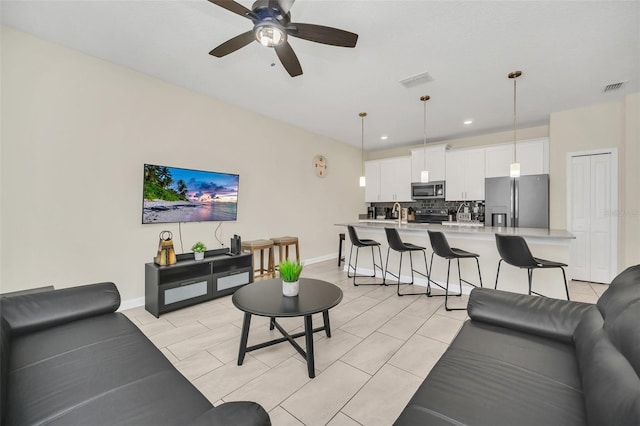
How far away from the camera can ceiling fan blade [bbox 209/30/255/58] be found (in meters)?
1.98

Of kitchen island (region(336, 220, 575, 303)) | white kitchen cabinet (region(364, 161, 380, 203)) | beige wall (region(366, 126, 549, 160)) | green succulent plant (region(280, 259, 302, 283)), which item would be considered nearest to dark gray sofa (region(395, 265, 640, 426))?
green succulent plant (region(280, 259, 302, 283))

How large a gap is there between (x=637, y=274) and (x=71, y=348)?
2.92 m

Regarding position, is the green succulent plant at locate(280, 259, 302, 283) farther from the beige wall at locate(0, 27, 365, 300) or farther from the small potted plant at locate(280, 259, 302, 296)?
the beige wall at locate(0, 27, 365, 300)

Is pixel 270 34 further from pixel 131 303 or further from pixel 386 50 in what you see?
pixel 131 303

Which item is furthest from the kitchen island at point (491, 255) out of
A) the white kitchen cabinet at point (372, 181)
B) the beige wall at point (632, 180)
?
the white kitchen cabinet at point (372, 181)

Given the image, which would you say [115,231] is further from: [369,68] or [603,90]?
[603,90]

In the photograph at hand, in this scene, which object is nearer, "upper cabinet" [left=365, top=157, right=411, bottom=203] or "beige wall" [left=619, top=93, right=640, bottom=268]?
"beige wall" [left=619, top=93, right=640, bottom=268]

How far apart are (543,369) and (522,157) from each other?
4805mm

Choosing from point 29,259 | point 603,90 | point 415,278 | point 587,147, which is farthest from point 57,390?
point 587,147

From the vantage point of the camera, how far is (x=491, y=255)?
11.4ft

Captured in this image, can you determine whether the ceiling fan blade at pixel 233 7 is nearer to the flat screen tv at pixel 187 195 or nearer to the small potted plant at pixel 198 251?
the flat screen tv at pixel 187 195

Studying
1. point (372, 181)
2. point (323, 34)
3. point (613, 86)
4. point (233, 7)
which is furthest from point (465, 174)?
point (233, 7)

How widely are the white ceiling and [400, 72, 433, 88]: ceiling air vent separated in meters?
0.07

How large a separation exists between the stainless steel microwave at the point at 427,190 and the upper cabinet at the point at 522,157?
0.95 m
